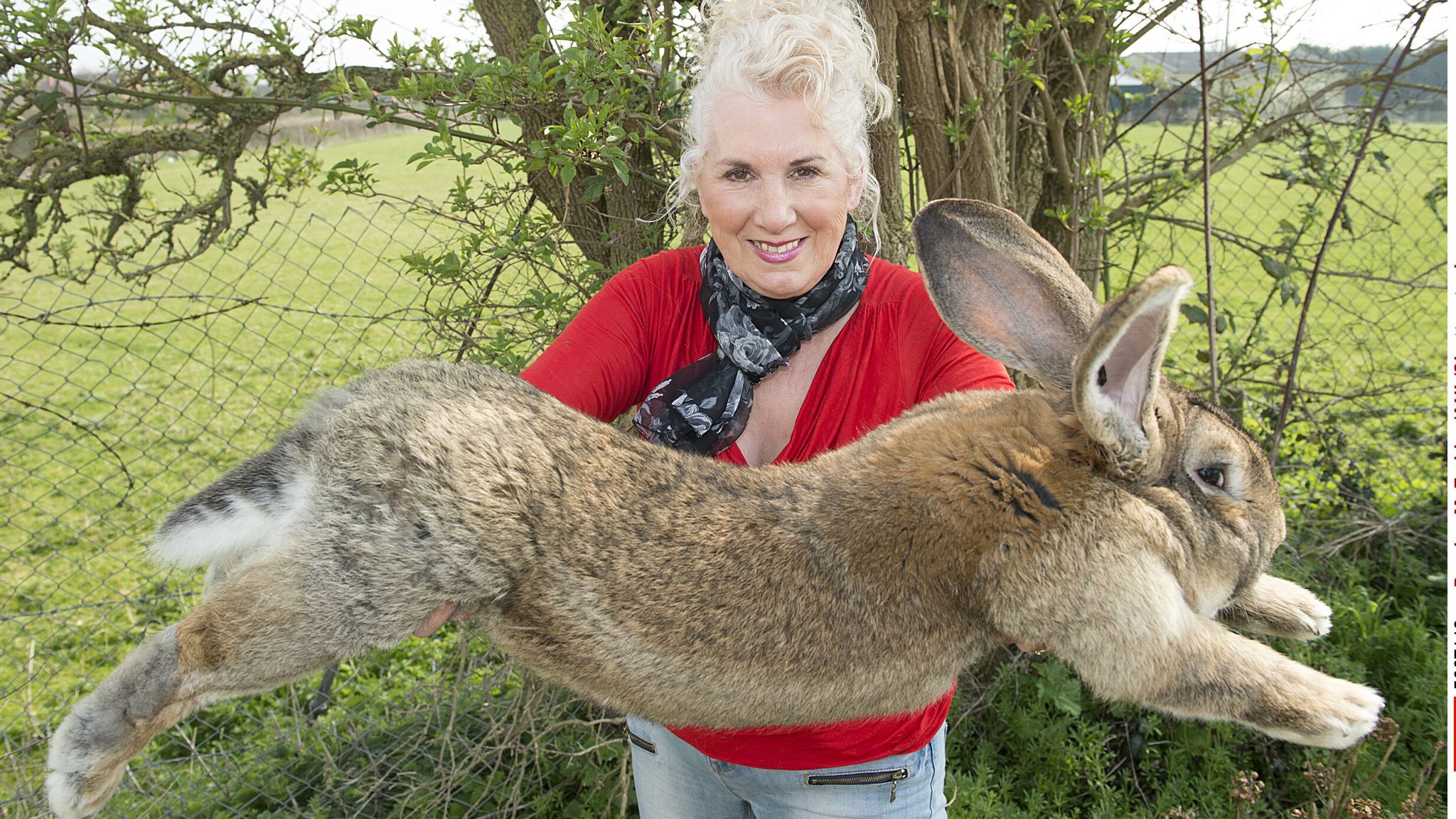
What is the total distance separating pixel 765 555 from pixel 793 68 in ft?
4.08

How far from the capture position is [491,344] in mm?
3617

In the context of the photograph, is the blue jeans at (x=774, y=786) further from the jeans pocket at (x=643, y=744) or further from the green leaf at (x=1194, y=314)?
the green leaf at (x=1194, y=314)

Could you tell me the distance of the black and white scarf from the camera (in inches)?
99.7

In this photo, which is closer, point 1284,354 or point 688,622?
point 688,622

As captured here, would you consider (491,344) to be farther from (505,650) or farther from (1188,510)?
(1188,510)

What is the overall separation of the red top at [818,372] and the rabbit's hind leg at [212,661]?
769 mm

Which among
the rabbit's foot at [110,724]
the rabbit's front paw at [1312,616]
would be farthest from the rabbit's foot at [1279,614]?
the rabbit's foot at [110,724]

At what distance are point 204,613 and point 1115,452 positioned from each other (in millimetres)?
1934

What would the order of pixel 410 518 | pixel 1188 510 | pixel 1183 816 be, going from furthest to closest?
pixel 1183 816 < pixel 1188 510 < pixel 410 518

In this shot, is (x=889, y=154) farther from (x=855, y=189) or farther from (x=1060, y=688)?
(x=1060, y=688)

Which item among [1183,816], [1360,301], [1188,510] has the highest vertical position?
[1188,510]

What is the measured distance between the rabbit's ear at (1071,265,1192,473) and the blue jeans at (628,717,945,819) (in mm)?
971

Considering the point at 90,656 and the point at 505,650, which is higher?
the point at 505,650

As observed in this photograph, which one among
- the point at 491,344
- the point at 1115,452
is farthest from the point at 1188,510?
the point at 491,344
